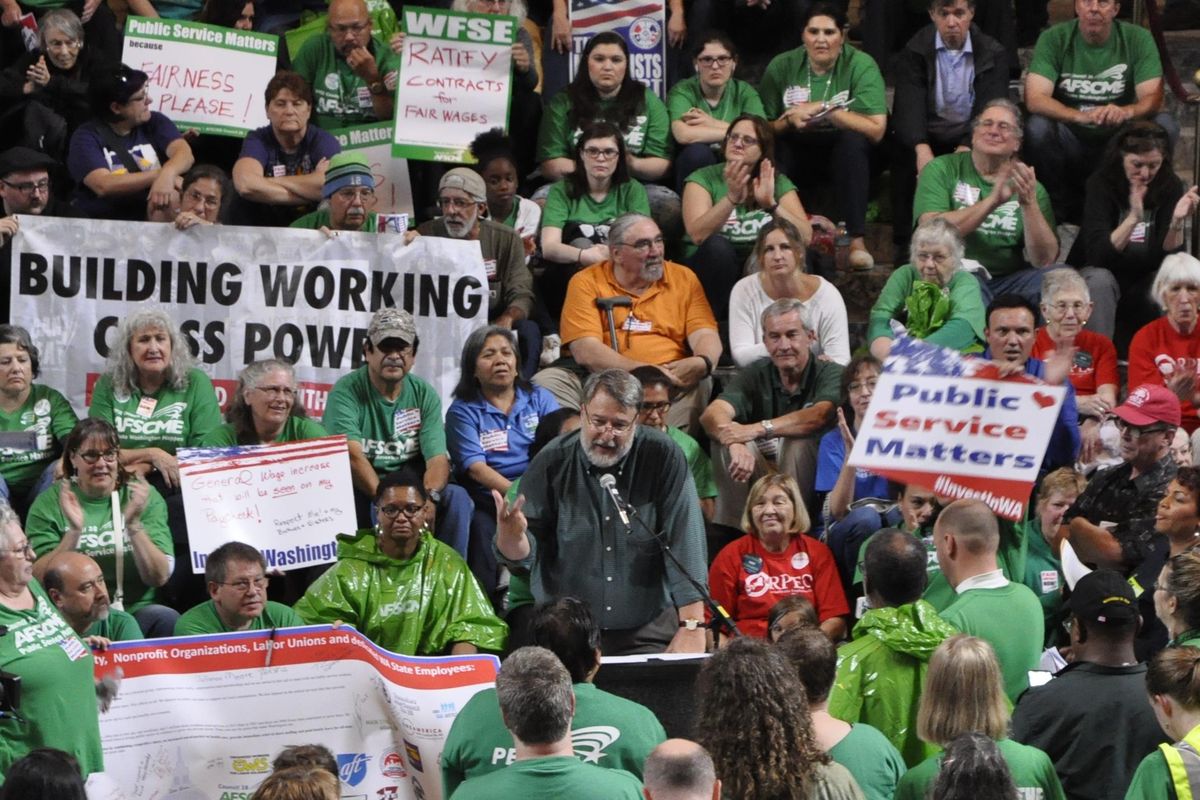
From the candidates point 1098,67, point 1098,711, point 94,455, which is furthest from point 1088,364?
point 94,455

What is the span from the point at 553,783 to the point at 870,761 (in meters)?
1.01

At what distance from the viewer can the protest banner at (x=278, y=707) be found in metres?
7.55

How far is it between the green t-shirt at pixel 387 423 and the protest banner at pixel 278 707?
9.35 feet

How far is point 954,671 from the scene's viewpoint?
A: 6.49 m

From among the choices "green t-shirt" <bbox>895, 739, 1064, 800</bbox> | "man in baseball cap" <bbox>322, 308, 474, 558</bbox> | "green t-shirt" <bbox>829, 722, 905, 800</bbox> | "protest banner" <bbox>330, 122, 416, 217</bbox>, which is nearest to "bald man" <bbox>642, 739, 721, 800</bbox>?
"green t-shirt" <bbox>829, 722, 905, 800</bbox>

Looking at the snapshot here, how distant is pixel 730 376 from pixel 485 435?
1.67m

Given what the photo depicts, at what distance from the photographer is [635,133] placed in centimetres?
1280

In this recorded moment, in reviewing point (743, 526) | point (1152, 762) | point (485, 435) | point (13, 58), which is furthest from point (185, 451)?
point (1152, 762)

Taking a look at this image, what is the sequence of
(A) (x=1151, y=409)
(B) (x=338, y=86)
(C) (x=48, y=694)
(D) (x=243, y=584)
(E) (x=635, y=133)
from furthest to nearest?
(B) (x=338, y=86) → (E) (x=635, y=133) → (A) (x=1151, y=409) → (D) (x=243, y=584) → (C) (x=48, y=694)

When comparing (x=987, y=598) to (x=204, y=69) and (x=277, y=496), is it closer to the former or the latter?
(x=277, y=496)

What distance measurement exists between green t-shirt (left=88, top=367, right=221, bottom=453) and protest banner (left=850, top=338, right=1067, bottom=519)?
431cm

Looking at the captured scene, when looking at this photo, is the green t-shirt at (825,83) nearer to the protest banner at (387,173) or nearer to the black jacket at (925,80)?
the black jacket at (925,80)

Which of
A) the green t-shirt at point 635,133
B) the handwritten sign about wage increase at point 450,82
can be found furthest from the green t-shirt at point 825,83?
the handwritten sign about wage increase at point 450,82

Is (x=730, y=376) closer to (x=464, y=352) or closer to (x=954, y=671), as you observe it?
(x=464, y=352)
